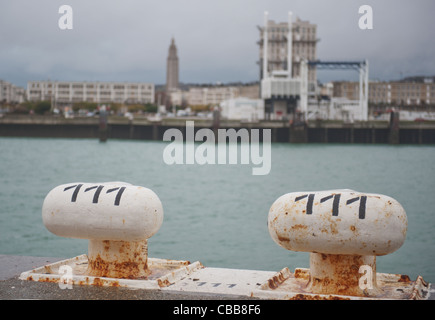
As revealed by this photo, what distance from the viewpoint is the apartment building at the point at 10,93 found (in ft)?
552

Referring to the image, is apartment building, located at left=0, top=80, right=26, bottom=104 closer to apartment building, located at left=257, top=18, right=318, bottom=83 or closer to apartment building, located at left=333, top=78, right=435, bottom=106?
apartment building, located at left=257, top=18, right=318, bottom=83

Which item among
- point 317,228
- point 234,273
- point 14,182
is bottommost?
point 14,182

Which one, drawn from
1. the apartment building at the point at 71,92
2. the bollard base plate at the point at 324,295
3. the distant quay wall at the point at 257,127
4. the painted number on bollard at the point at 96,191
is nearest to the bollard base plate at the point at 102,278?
the painted number on bollard at the point at 96,191

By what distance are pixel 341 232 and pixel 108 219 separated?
6.16 feet

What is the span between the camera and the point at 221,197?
35906mm

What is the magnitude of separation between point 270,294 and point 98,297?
132 cm

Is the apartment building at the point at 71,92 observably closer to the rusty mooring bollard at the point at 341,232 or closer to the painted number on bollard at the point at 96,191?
the painted number on bollard at the point at 96,191

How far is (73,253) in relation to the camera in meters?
17.3

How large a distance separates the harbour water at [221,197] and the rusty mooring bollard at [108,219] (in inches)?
427

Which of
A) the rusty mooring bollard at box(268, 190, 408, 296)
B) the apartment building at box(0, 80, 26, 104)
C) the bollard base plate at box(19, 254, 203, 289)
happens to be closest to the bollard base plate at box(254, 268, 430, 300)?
the rusty mooring bollard at box(268, 190, 408, 296)

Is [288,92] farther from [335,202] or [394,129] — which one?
[335,202]

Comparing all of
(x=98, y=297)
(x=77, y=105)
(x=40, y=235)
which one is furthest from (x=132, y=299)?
(x=77, y=105)
